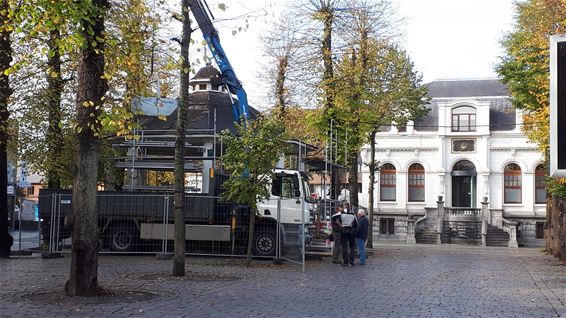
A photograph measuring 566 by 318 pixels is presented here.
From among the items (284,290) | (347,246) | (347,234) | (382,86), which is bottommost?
(284,290)

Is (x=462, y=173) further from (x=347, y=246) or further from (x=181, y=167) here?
(x=181, y=167)

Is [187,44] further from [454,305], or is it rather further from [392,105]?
[392,105]

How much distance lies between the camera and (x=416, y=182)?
53438 millimetres

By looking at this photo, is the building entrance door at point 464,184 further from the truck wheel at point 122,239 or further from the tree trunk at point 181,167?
the tree trunk at point 181,167

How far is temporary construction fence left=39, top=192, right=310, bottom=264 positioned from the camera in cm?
2109

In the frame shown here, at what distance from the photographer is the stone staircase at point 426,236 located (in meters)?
49.4

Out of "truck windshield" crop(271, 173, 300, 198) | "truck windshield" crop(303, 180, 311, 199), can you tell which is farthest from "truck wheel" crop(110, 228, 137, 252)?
"truck windshield" crop(303, 180, 311, 199)

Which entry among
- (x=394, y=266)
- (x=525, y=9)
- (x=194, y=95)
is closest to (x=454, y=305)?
(x=394, y=266)

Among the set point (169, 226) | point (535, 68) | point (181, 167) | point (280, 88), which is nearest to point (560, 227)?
point (535, 68)

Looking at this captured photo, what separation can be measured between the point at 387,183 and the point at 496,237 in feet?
32.1

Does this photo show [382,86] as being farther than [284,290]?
Yes

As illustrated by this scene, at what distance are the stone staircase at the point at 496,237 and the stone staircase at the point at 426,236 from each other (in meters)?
3.78

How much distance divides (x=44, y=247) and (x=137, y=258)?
10.5ft

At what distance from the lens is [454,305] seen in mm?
11695
